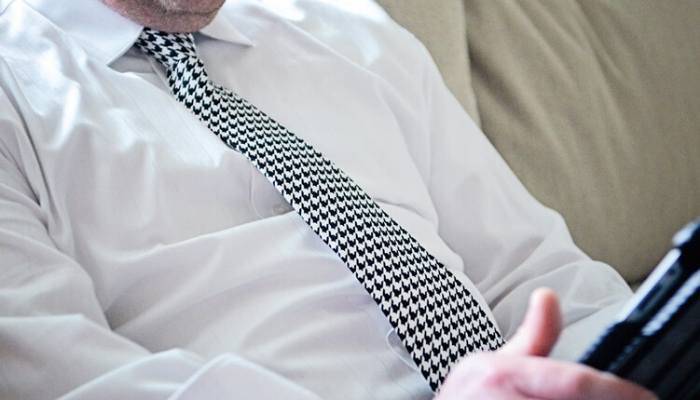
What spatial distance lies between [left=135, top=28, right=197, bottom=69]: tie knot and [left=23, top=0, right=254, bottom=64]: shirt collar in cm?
2

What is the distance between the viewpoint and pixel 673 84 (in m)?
1.54

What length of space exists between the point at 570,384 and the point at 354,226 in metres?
0.46

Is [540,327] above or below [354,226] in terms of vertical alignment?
above

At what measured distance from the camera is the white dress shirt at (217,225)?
2.64 ft

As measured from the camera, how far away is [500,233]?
3.93ft

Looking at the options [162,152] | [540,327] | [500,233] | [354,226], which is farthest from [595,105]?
[540,327]

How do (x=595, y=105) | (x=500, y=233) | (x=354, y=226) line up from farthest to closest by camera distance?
(x=595, y=105), (x=500, y=233), (x=354, y=226)

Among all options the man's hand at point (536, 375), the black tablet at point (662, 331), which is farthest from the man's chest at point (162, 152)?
the black tablet at point (662, 331)

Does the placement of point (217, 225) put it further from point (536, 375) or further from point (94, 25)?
point (536, 375)

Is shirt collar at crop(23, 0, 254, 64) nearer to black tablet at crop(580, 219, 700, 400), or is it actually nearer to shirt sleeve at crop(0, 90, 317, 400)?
shirt sleeve at crop(0, 90, 317, 400)

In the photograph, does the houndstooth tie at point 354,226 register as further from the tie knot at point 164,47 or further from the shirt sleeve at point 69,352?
the shirt sleeve at point 69,352

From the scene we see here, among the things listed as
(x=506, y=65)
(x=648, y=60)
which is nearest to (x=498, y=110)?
(x=506, y=65)

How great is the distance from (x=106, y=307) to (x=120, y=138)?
0.19 m

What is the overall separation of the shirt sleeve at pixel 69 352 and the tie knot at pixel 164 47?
27 cm
